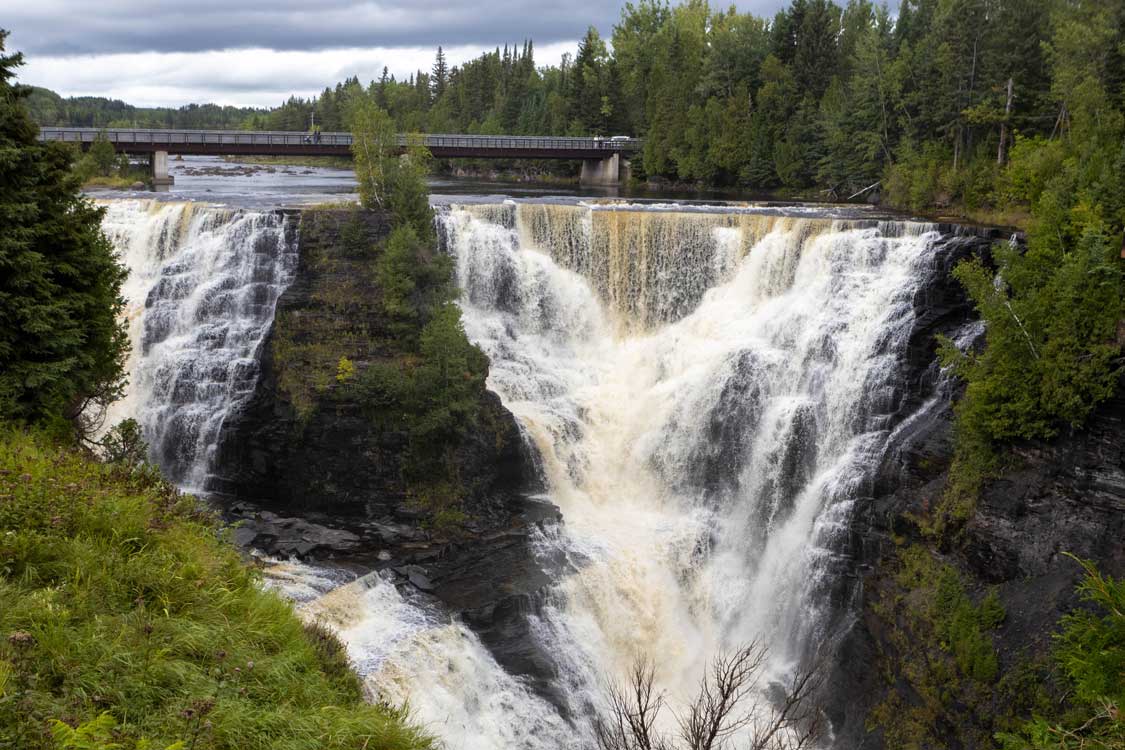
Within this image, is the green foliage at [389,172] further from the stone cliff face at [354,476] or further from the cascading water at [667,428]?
the stone cliff face at [354,476]

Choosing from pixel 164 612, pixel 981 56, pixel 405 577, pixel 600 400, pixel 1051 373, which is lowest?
pixel 405 577

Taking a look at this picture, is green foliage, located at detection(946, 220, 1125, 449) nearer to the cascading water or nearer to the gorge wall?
the gorge wall

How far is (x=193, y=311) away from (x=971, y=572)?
27079 millimetres

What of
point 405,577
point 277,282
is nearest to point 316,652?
point 405,577

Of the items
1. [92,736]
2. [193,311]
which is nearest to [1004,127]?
[193,311]

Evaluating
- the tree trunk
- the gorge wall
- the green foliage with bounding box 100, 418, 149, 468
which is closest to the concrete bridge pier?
the tree trunk

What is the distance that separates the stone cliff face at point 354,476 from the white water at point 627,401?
957 millimetres

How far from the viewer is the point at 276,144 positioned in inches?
2340

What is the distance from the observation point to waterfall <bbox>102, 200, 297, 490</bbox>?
99.1 feet

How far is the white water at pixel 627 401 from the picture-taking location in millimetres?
23031

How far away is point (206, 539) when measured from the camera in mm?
13250

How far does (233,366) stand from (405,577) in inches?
438

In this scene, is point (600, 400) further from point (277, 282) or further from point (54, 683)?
point (54, 683)

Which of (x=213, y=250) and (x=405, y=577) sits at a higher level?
(x=213, y=250)
